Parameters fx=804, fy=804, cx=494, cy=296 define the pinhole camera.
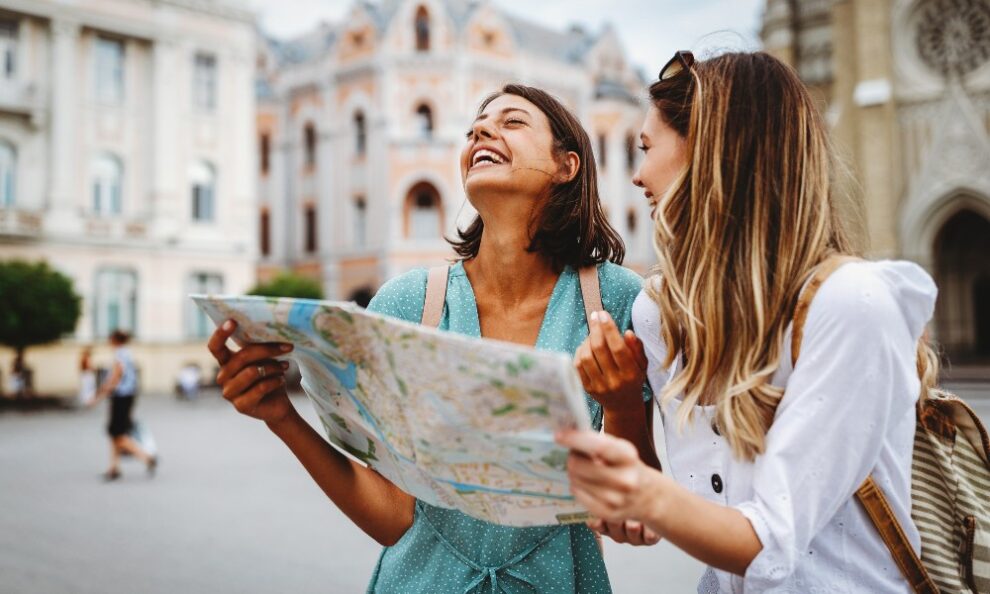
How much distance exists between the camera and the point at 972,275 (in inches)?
1112

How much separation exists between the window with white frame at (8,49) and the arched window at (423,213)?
1416 cm

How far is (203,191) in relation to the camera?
29359 mm

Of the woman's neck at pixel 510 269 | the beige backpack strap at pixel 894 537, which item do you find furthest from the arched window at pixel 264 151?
the beige backpack strap at pixel 894 537

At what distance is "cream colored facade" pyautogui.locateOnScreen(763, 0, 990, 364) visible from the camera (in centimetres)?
2500

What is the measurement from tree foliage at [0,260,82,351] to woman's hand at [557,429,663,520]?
920 inches

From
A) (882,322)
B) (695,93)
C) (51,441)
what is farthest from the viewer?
(51,441)

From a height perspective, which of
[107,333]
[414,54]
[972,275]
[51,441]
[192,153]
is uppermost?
[414,54]

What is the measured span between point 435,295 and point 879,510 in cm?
126

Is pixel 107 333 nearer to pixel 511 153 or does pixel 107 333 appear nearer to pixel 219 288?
pixel 219 288

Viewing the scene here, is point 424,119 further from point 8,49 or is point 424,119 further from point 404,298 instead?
point 404,298

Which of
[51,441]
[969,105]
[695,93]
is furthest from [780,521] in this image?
[969,105]

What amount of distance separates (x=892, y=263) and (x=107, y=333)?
2907 centimetres

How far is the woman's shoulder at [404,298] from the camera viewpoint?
228cm

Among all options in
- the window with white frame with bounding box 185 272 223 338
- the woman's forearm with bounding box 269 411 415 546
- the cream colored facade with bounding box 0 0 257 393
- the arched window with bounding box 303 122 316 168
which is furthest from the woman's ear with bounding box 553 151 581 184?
the arched window with bounding box 303 122 316 168
